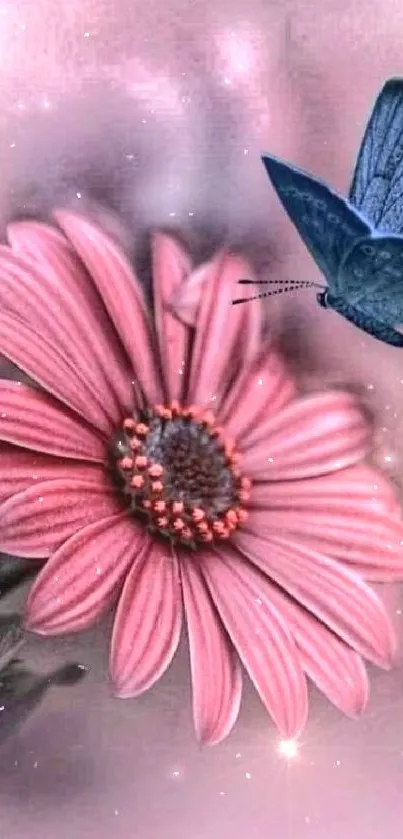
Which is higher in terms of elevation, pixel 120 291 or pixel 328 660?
pixel 120 291

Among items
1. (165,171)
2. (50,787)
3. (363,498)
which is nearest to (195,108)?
(165,171)

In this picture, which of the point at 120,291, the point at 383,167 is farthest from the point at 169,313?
the point at 383,167

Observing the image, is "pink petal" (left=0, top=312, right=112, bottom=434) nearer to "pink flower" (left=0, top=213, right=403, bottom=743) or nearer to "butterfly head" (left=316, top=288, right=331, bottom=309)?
"pink flower" (left=0, top=213, right=403, bottom=743)

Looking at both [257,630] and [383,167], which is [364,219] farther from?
[257,630]

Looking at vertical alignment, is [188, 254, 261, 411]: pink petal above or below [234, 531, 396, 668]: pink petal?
above

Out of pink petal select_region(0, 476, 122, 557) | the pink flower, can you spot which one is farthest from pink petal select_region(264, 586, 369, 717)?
pink petal select_region(0, 476, 122, 557)

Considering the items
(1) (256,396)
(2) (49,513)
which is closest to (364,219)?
(1) (256,396)

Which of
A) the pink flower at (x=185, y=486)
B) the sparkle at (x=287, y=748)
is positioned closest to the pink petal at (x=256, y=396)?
the pink flower at (x=185, y=486)

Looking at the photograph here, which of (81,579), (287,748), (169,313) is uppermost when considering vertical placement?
(169,313)
